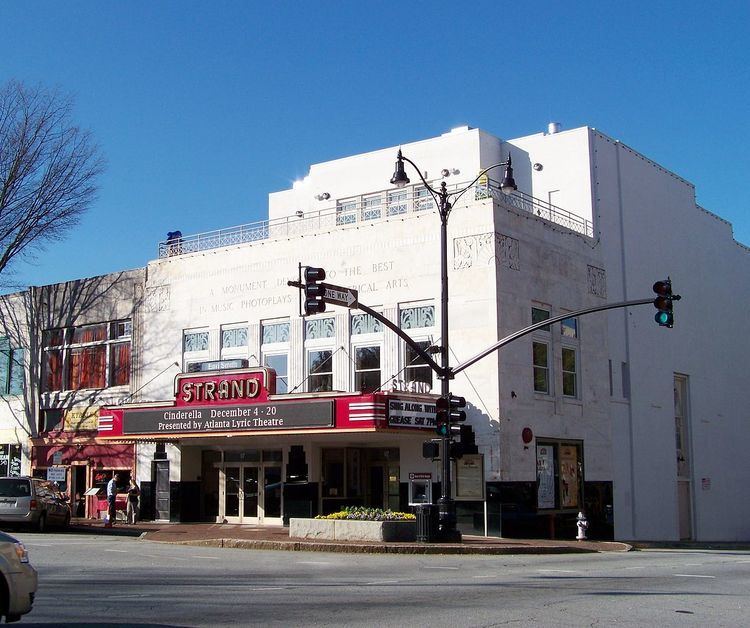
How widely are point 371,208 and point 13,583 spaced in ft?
84.3

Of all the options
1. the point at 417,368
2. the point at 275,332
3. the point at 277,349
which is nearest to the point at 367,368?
the point at 417,368

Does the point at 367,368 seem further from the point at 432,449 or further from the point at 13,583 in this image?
the point at 13,583

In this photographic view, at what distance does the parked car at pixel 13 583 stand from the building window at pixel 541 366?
75.1ft

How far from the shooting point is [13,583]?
9.95 meters

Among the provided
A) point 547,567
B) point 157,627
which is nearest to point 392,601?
point 157,627

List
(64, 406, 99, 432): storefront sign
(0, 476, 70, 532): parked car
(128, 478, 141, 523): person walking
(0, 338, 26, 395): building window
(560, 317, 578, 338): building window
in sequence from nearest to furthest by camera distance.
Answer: (0, 476, 70, 532): parked car, (560, 317, 578, 338): building window, (128, 478, 141, 523): person walking, (64, 406, 99, 432): storefront sign, (0, 338, 26, 395): building window

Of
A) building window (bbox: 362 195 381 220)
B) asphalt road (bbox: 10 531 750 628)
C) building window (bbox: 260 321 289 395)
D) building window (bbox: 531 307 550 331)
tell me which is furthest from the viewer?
building window (bbox: 362 195 381 220)

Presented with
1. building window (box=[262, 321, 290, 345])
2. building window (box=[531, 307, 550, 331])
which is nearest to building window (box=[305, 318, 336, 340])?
building window (box=[262, 321, 290, 345])

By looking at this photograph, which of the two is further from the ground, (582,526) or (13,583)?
(13,583)

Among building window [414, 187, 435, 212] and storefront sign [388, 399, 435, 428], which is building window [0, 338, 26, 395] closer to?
building window [414, 187, 435, 212]

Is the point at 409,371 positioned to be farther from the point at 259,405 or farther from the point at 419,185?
the point at 419,185

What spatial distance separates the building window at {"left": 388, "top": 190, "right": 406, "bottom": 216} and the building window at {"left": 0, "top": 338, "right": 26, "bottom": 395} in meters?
17.6

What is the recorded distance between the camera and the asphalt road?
11.7m

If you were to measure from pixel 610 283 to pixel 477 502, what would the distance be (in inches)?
427
